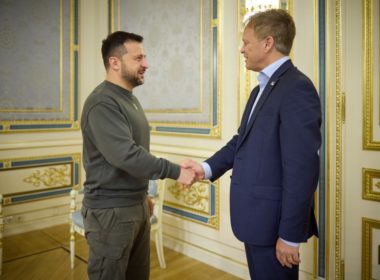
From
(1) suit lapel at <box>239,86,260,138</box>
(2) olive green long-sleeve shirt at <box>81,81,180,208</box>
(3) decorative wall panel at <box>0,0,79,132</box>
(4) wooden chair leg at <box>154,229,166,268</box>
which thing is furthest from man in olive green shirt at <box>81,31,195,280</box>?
(3) decorative wall panel at <box>0,0,79,132</box>

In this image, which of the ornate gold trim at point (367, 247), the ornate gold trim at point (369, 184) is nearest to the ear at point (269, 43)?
the ornate gold trim at point (369, 184)

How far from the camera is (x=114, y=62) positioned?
178 centimetres

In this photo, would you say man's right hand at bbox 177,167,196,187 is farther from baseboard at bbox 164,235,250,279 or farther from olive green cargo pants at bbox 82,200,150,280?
baseboard at bbox 164,235,250,279

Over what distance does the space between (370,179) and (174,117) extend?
170cm

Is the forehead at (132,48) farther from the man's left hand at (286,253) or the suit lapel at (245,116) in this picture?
the man's left hand at (286,253)

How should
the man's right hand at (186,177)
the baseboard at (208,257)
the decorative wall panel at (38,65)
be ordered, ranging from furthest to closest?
the decorative wall panel at (38,65)
the baseboard at (208,257)
the man's right hand at (186,177)

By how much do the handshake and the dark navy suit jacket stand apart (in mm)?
360

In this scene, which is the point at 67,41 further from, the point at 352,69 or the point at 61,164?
the point at 352,69

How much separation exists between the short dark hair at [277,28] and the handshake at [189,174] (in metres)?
0.71

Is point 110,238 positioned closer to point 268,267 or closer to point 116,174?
point 116,174

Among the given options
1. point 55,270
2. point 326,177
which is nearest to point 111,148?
point 326,177

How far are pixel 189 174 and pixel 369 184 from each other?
43.1 inches

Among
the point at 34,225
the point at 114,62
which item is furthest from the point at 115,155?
the point at 34,225

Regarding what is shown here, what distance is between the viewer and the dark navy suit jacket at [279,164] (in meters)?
1.24
